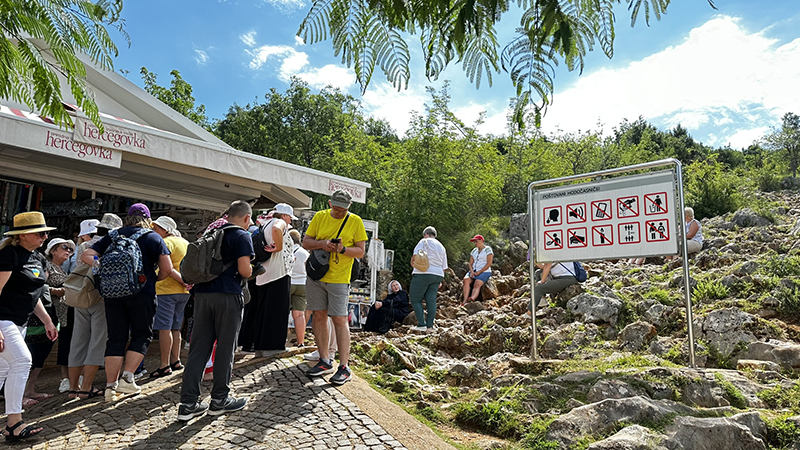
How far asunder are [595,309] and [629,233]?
6.47ft

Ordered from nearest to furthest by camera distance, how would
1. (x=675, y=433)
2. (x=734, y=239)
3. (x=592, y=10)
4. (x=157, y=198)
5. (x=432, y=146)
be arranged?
(x=592, y=10)
(x=675, y=433)
(x=157, y=198)
(x=734, y=239)
(x=432, y=146)

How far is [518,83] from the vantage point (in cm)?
203

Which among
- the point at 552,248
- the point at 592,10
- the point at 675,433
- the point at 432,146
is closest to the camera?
the point at 592,10

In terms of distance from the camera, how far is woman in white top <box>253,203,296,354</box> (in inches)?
209

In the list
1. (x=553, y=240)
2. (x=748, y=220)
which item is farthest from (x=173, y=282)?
(x=748, y=220)

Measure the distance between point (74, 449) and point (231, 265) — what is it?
1571mm

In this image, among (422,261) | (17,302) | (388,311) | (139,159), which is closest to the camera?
(17,302)

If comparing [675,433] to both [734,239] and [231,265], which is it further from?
[734,239]

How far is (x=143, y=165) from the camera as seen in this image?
23.9 ft

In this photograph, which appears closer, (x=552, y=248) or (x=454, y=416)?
(x=454, y=416)

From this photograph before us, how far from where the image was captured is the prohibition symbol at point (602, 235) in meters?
5.34

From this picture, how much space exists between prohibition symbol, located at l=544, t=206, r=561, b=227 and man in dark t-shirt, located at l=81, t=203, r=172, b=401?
3.90 m

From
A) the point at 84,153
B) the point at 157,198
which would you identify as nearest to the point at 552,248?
the point at 84,153

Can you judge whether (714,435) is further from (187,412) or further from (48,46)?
(48,46)
